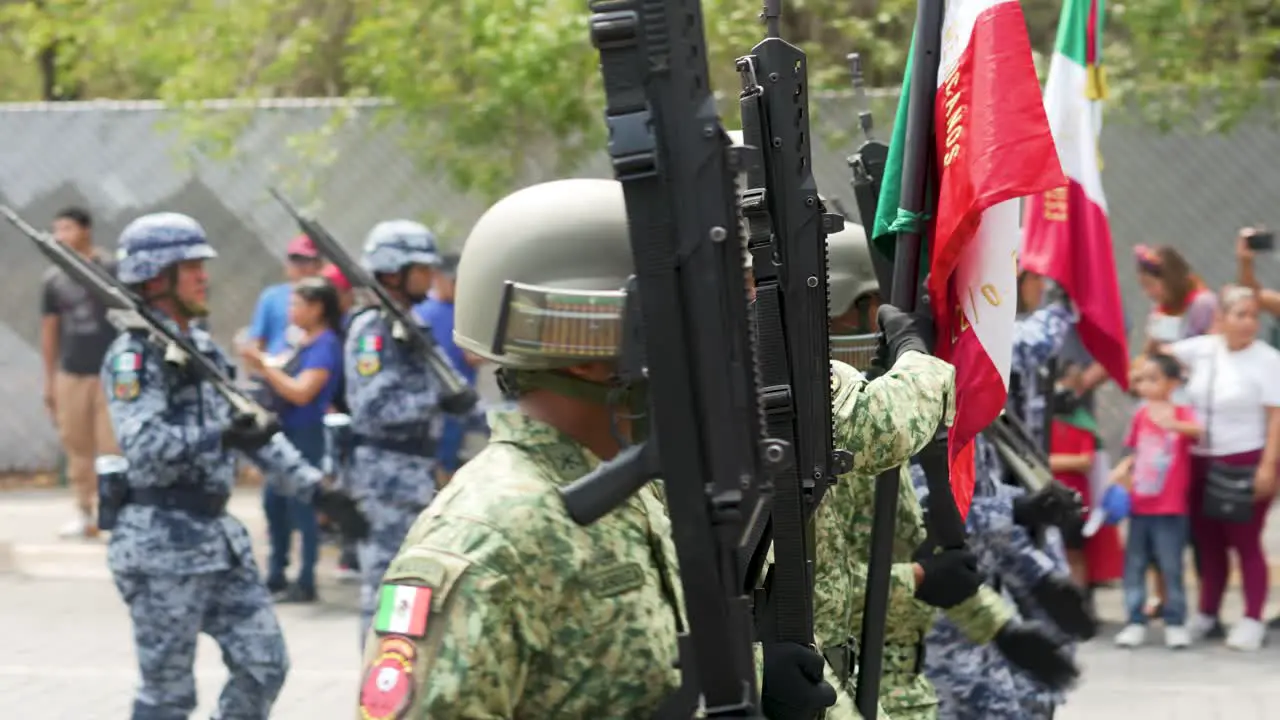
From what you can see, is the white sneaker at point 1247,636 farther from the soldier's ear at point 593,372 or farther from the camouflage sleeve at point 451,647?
the camouflage sleeve at point 451,647

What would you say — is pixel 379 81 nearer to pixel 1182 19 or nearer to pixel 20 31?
pixel 1182 19

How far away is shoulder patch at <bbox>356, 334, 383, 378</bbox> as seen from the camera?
345 inches

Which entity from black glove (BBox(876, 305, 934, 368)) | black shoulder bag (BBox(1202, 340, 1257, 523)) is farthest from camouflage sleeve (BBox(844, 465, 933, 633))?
black shoulder bag (BBox(1202, 340, 1257, 523))

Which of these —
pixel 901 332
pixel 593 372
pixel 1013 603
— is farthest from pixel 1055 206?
pixel 593 372

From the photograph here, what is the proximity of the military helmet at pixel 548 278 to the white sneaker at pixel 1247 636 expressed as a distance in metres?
6.94

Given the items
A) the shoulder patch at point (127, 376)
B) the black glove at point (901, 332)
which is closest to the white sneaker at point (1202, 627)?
the shoulder patch at point (127, 376)

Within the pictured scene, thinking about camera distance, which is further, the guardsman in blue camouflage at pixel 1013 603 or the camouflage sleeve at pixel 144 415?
the camouflage sleeve at pixel 144 415

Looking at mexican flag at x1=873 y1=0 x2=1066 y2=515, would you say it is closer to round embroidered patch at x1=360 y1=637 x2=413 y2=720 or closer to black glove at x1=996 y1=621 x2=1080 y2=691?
black glove at x1=996 y1=621 x2=1080 y2=691

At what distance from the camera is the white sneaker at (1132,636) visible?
9242 mm

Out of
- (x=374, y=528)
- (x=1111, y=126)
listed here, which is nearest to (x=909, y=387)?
(x=374, y=528)

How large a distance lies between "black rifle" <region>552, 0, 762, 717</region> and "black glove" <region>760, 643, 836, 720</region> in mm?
564

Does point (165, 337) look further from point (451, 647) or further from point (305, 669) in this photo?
point (451, 647)

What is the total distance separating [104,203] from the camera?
45.0 ft

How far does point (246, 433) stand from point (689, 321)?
4.33m
